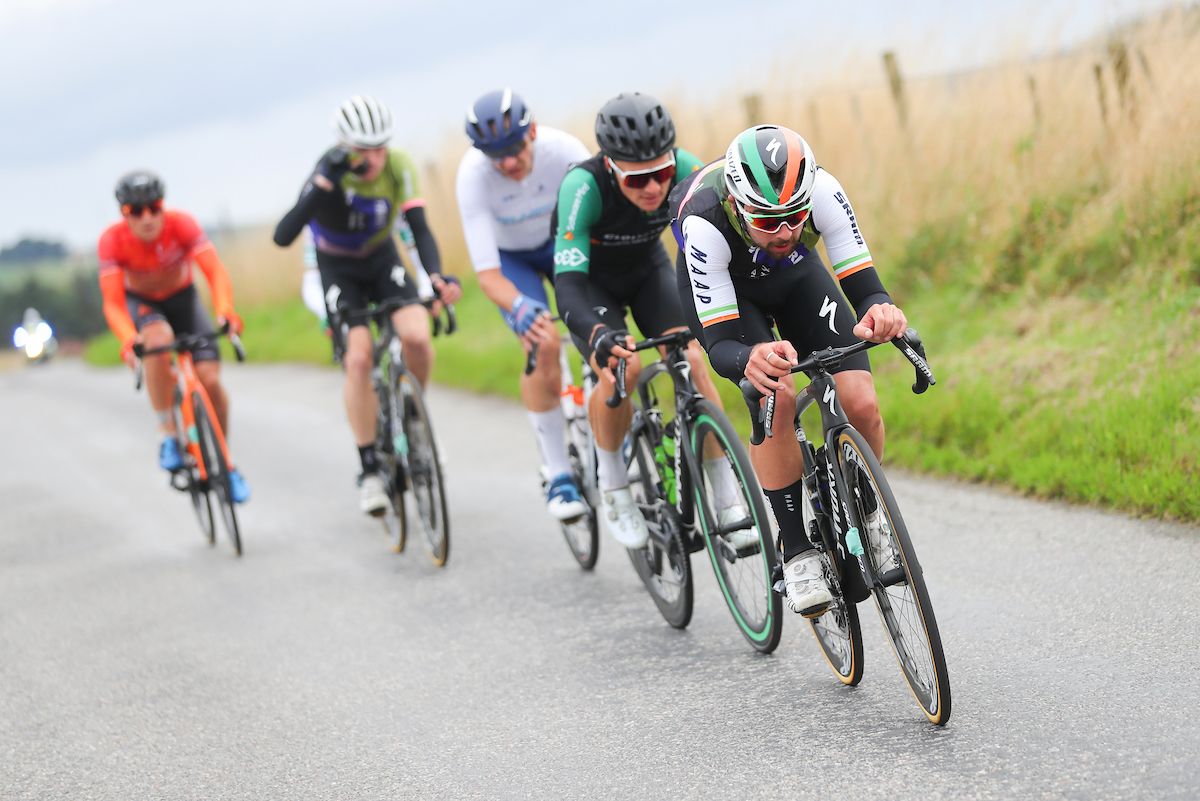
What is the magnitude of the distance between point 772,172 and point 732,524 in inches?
62.6

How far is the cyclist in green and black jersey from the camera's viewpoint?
5.13 meters

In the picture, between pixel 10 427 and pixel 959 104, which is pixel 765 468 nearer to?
pixel 959 104

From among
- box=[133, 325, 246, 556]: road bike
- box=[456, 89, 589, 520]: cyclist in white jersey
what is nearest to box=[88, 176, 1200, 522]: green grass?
box=[456, 89, 589, 520]: cyclist in white jersey

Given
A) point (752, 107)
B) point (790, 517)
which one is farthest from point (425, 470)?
point (752, 107)

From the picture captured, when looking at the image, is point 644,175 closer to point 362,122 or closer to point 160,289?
point 362,122

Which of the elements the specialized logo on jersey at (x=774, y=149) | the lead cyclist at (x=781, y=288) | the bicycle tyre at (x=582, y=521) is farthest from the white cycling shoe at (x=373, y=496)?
the specialized logo on jersey at (x=774, y=149)

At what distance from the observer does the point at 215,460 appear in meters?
8.41

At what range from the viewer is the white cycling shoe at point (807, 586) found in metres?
4.46

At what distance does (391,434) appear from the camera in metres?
7.72

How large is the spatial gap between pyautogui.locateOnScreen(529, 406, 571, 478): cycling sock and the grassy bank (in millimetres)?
2168

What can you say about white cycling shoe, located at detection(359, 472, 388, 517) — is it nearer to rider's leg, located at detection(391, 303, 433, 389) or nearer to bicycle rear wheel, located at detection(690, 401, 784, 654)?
rider's leg, located at detection(391, 303, 433, 389)

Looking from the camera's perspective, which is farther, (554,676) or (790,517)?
(554,676)

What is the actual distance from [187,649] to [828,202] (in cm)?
397

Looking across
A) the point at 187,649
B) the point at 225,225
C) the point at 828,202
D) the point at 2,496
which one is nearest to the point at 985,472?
the point at 828,202
